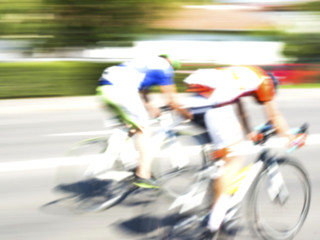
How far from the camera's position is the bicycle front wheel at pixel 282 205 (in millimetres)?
4172

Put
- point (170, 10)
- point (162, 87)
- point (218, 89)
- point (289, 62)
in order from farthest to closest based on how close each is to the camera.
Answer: point (289, 62), point (170, 10), point (162, 87), point (218, 89)

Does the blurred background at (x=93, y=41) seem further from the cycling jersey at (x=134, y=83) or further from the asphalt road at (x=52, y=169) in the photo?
the cycling jersey at (x=134, y=83)

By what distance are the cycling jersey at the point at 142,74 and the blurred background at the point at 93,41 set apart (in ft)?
27.4

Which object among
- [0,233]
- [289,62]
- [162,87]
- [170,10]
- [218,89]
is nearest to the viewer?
[218,89]

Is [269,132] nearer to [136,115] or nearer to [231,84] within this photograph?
[231,84]

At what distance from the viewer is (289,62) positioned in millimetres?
18672

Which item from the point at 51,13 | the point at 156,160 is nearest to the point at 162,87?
the point at 156,160

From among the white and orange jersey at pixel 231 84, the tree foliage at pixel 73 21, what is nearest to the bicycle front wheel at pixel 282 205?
the white and orange jersey at pixel 231 84

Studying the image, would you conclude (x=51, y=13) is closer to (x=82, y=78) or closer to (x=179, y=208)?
(x=82, y=78)

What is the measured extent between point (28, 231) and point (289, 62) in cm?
1553

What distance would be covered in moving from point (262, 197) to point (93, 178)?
2.03 meters

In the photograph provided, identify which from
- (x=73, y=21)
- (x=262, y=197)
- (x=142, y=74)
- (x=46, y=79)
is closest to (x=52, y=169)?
(x=142, y=74)

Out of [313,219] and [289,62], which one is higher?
[289,62]

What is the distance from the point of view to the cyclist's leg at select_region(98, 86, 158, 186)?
5078 mm
